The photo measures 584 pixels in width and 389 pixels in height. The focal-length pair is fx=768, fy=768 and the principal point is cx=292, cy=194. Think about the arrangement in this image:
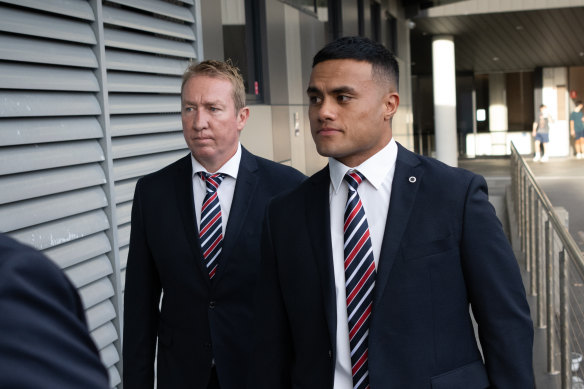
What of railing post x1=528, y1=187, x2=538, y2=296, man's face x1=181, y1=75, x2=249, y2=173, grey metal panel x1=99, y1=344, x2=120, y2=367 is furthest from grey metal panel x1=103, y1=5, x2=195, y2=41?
railing post x1=528, y1=187, x2=538, y2=296

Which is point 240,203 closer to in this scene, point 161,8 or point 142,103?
point 142,103

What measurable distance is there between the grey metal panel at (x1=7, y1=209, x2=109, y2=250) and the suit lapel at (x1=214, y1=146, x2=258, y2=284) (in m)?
1.05

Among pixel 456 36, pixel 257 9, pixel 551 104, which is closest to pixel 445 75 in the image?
pixel 456 36

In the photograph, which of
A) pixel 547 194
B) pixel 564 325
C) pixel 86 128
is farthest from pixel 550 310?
pixel 547 194

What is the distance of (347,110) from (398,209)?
301mm

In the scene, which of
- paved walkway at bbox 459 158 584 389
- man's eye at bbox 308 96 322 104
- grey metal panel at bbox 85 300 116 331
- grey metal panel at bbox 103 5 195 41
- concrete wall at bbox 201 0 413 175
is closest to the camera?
man's eye at bbox 308 96 322 104

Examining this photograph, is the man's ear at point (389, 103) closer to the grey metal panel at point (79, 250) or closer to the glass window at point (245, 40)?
the grey metal panel at point (79, 250)

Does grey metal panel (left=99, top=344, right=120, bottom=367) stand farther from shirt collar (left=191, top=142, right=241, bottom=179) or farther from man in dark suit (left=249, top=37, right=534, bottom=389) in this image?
man in dark suit (left=249, top=37, right=534, bottom=389)

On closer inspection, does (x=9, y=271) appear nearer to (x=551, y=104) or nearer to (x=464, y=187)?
(x=464, y=187)

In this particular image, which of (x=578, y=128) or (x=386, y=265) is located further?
(x=578, y=128)

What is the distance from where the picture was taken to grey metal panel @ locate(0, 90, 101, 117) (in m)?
3.41

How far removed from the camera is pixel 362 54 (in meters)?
2.10

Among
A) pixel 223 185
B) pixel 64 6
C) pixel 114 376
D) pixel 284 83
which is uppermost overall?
pixel 64 6

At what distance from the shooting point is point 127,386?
115 inches
